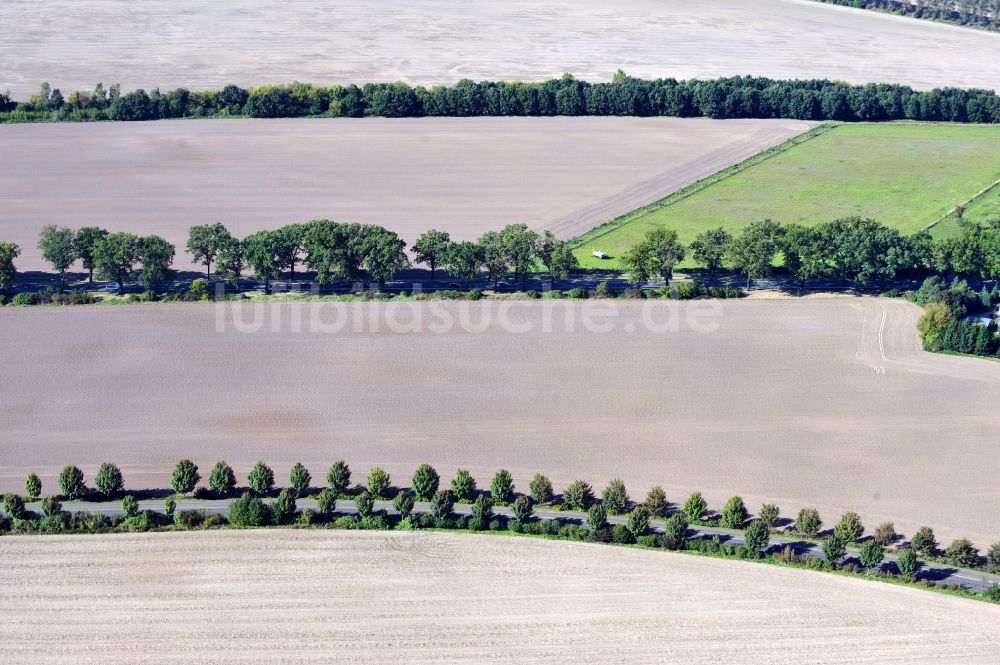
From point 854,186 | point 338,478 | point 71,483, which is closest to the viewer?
point 71,483

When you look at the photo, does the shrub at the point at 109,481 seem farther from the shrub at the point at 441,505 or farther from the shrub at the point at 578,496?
the shrub at the point at 578,496

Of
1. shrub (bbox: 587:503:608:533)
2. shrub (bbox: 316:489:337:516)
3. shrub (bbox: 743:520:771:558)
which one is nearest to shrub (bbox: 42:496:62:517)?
shrub (bbox: 316:489:337:516)

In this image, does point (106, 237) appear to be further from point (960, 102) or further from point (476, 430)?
point (960, 102)

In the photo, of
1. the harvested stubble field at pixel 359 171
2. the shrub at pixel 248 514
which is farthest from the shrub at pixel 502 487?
the harvested stubble field at pixel 359 171

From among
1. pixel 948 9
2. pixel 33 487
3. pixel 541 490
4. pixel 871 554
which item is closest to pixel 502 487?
pixel 541 490

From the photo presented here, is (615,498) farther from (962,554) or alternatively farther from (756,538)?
(962,554)
